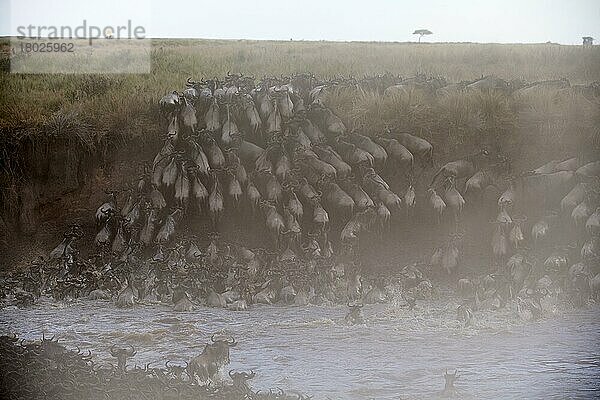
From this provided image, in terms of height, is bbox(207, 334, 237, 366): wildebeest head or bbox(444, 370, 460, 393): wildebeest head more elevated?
bbox(207, 334, 237, 366): wildebeest head

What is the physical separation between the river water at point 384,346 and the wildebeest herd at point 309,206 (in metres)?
0.05

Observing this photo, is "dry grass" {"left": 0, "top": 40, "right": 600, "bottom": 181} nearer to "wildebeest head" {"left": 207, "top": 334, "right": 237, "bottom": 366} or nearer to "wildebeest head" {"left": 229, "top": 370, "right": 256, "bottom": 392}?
"wildebeest head" {"left": 207, "top": 334, "right": 237, "bottom": 366}

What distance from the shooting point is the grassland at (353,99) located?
105 inches

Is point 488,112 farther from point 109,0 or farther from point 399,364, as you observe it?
point 109,0

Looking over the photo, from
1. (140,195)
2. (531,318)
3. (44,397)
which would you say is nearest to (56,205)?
(140,195)

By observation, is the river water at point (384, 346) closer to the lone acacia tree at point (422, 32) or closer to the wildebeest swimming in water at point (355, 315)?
the wildebeest swimming in water at point (355, 315)

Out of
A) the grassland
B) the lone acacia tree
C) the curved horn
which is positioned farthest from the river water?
the lone acacia tree

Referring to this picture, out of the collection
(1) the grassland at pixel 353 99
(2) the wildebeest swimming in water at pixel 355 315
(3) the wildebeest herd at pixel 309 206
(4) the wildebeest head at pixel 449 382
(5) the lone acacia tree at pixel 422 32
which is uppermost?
(5) the lone acacia tree at pixel 422 32

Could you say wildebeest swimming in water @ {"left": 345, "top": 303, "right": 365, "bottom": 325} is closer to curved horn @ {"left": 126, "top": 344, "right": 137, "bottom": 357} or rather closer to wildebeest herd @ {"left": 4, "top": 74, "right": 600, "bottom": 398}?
wildebeest herd @ {"left": 4, "top": 74, "right": 600, "bottom": 398}

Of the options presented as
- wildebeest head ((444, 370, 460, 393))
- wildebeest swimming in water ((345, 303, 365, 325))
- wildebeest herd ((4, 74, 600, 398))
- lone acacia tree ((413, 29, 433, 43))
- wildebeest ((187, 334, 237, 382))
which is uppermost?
lone acacia tree ((413, 29, 433, 43))

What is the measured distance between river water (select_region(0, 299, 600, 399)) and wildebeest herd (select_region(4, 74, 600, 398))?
47 mm

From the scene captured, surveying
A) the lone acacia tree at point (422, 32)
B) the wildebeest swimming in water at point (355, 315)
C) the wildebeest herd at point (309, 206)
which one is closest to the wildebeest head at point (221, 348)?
the wildebeest herd at point (309, 206)

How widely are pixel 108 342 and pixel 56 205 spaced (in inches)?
19.9

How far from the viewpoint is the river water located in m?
2.63
